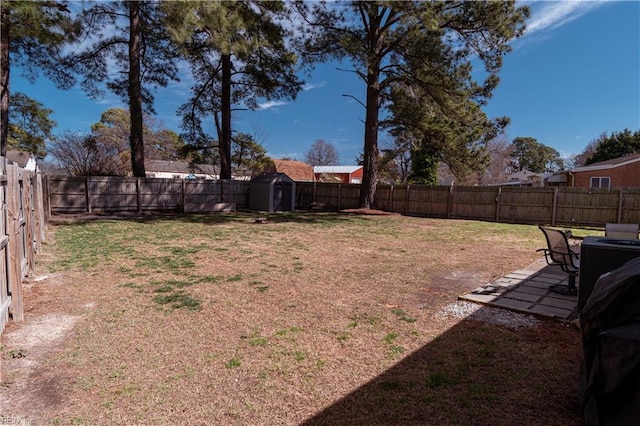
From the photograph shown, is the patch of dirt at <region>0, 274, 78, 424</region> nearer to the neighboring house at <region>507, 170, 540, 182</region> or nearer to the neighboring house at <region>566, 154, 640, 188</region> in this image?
the neighboring house at <region>566, 154, 640, 188</region>

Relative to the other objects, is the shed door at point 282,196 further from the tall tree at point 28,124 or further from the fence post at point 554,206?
the tall tree at point 28,124

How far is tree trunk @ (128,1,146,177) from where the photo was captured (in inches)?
589

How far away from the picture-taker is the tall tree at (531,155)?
4875 centimetres

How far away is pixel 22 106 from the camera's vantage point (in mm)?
17469

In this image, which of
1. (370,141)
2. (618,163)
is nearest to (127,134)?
(370,141)

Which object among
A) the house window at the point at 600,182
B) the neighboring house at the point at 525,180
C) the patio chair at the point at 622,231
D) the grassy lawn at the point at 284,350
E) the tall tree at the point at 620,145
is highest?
the tall tree at the point at 620,145

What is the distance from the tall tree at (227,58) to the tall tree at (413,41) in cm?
220

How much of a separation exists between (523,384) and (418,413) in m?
0.89

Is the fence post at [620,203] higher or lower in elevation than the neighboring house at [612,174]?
lower

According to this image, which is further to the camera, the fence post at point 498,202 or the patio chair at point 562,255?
the fence post at point 498,202

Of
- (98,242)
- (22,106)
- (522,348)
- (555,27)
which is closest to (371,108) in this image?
(555,27)

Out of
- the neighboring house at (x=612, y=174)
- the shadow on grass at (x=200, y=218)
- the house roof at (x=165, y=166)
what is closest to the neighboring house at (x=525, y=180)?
the neighboring house at (x=612, y=174)

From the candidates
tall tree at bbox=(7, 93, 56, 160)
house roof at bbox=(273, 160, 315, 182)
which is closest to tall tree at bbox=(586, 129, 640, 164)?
house roof at bbox=(273, 160, 315, 182)

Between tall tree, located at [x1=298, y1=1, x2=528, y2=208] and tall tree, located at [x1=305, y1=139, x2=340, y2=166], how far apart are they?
4025 cm
